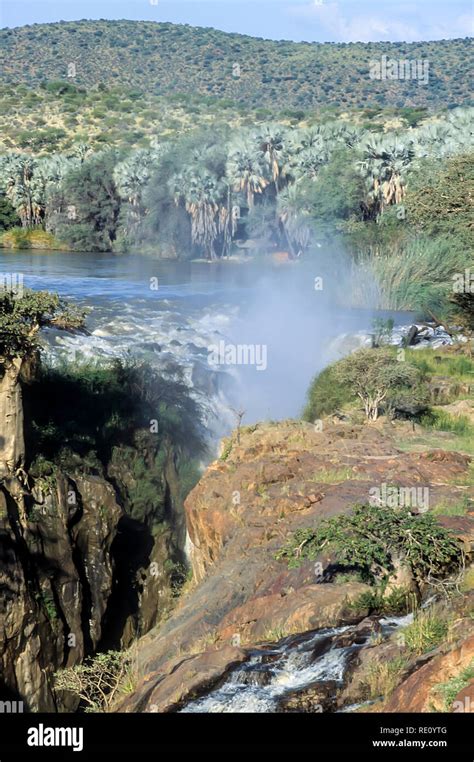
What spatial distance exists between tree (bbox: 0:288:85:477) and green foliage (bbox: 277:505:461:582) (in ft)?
36.3

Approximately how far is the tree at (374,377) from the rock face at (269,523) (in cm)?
383

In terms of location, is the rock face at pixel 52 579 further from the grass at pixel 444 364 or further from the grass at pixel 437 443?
the grass at pixel 444 364

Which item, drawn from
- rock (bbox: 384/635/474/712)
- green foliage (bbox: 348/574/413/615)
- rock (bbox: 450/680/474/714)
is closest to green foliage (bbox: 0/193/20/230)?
green foliage (bbox: 348/574/413/615)

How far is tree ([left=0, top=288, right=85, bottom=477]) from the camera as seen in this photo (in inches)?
960

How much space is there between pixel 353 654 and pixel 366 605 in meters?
1.78

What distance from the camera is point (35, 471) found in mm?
28062

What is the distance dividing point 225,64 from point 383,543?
6033 inches

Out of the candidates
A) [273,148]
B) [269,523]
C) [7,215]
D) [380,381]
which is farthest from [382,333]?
[7,215]

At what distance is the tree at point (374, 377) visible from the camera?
98.8 feet

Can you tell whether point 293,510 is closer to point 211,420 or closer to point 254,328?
point 211,420

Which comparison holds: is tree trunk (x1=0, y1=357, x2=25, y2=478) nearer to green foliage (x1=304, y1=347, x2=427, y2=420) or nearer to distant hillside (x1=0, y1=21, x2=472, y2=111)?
green foliage (x1=304, y1=347, x2=427, y2=420)

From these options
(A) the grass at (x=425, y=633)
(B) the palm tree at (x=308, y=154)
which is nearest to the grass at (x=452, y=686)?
(A) the grass at (x=425, y=633)

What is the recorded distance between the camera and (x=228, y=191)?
7462 cm
